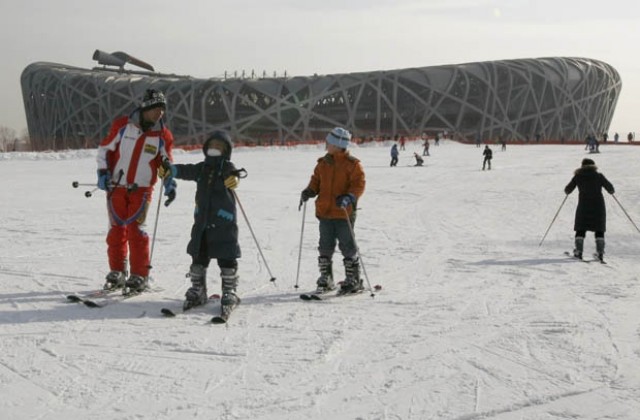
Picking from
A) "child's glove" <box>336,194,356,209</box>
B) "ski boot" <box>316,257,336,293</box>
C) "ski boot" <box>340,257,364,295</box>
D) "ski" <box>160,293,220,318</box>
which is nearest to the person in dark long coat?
"ski boot" <box>340,257,364,295</box>

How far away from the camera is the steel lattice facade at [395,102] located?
6650cm

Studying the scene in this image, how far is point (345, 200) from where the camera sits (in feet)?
17.2

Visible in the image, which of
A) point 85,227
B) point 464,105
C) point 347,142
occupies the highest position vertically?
point 464,105

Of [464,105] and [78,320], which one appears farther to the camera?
[464,105]

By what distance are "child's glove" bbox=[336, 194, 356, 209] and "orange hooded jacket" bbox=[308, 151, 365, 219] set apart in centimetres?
11

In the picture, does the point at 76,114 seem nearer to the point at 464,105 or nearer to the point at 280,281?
the point at 464,105

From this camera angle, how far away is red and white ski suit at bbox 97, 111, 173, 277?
203 inches

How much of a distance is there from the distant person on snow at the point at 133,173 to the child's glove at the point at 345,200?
143cm

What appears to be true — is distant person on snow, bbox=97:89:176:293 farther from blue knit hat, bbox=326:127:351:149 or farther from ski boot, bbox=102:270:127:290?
blue knit hat, bbox=326:127:351:149

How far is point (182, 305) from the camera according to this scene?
5027 mm

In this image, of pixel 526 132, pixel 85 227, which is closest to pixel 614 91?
pixel 526 132

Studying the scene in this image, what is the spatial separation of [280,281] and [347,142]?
63.8 inches

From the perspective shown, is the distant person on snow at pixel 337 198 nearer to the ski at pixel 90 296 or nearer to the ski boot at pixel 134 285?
the ski boot at pixel 134 285

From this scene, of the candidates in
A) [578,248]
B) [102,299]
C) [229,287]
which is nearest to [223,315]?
[229,287]
